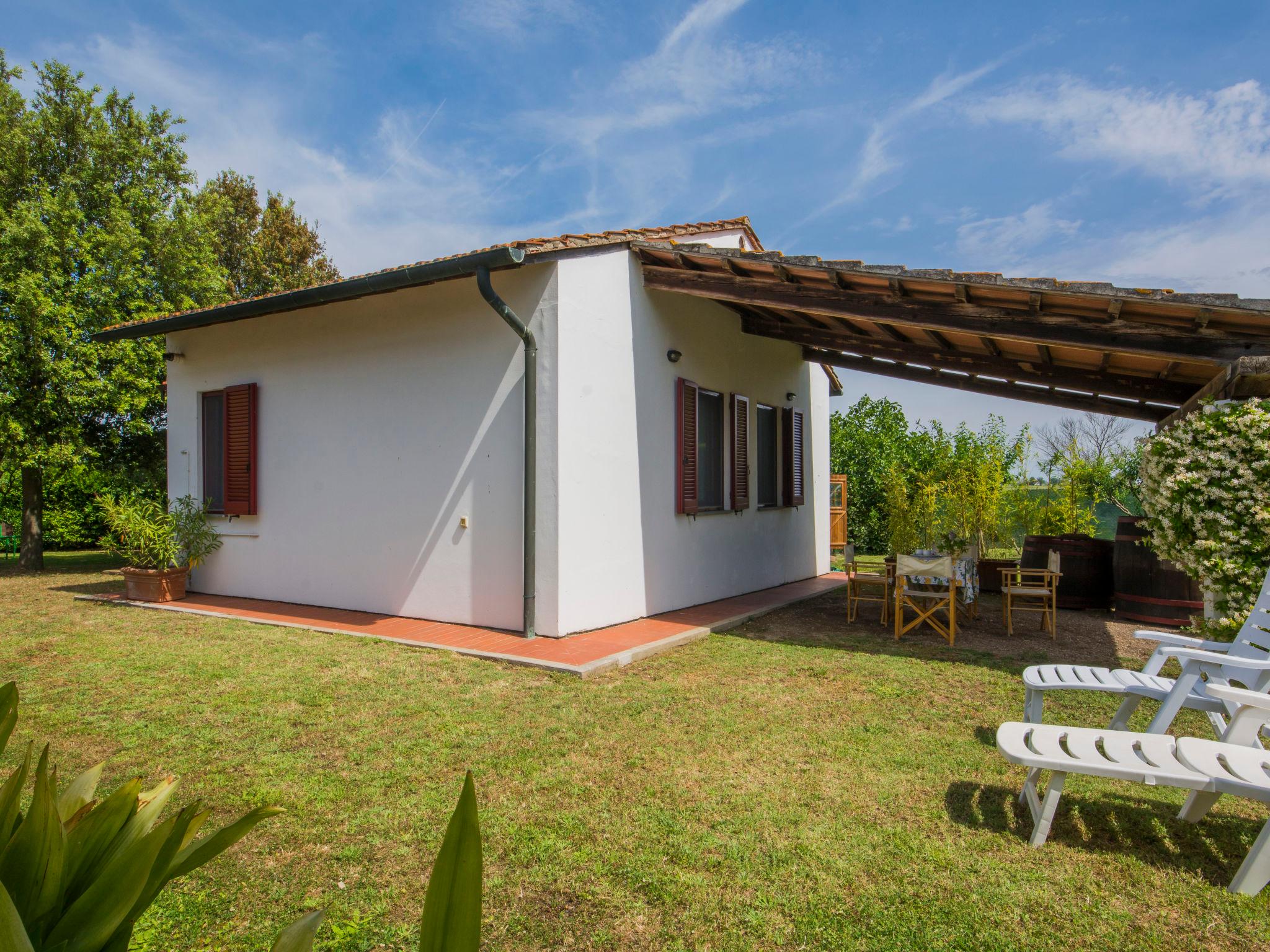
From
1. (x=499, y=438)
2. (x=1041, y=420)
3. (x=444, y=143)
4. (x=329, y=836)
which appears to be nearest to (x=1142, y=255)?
(x=1041, y=420)

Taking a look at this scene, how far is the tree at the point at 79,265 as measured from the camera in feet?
37.2

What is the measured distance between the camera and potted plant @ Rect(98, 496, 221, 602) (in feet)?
28.2

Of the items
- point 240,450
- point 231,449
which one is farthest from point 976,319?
point 231,449

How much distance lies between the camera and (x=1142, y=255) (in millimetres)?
18031

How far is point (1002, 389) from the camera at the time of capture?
32.2 ft

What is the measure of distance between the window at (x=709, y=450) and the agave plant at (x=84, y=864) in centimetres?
762

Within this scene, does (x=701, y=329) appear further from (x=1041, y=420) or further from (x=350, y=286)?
(x=1041, y=420)

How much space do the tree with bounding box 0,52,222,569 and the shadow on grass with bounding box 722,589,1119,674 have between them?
37.1ft

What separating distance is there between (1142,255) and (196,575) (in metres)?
21.6

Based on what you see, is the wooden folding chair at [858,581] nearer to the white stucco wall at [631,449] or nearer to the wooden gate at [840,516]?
the white stucco wall at [631,449]

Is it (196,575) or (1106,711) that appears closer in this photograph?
(1106,711)

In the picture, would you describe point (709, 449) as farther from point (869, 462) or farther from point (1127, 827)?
point (869, 462)

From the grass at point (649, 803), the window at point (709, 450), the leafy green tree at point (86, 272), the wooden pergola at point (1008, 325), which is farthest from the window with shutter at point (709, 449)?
the leafy green tree at point (86, 272)

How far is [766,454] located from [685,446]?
9.01 ft
